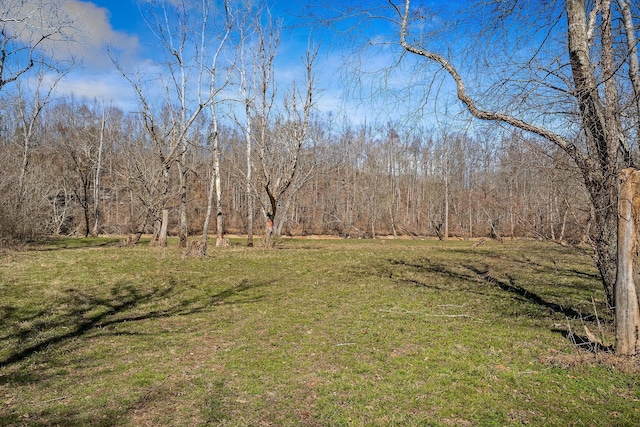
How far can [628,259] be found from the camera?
4.72 metres

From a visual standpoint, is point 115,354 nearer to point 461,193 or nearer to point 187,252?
point 187,252

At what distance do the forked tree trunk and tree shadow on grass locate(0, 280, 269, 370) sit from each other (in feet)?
22.4

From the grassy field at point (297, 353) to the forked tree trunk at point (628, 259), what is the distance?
34cm

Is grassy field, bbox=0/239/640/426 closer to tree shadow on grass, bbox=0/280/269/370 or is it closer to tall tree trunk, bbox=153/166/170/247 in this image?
tree shadow on grass, bbox=0/280/269/370

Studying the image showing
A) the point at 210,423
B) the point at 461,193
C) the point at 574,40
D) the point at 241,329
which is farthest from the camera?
the point at 461,193

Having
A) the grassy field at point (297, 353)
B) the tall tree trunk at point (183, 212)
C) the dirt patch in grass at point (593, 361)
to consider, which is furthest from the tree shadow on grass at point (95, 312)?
the tall tree trunk at point (183, 212)

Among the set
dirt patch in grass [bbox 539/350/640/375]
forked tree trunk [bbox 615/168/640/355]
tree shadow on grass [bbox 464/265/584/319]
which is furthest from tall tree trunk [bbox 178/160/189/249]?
forked tree trunk [bbox 615/168/640/355]

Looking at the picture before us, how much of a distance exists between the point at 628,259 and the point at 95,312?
8.72 meters

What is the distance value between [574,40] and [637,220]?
247cm

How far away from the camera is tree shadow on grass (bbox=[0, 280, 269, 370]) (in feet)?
21.0

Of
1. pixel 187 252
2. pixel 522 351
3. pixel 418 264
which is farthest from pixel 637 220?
pixel 187 252

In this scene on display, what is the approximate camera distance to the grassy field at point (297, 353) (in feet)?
12.9

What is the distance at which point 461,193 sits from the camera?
46.4 m

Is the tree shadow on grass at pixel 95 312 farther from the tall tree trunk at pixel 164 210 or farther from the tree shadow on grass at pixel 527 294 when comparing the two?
the tall tree trunk at pixel 164 210
